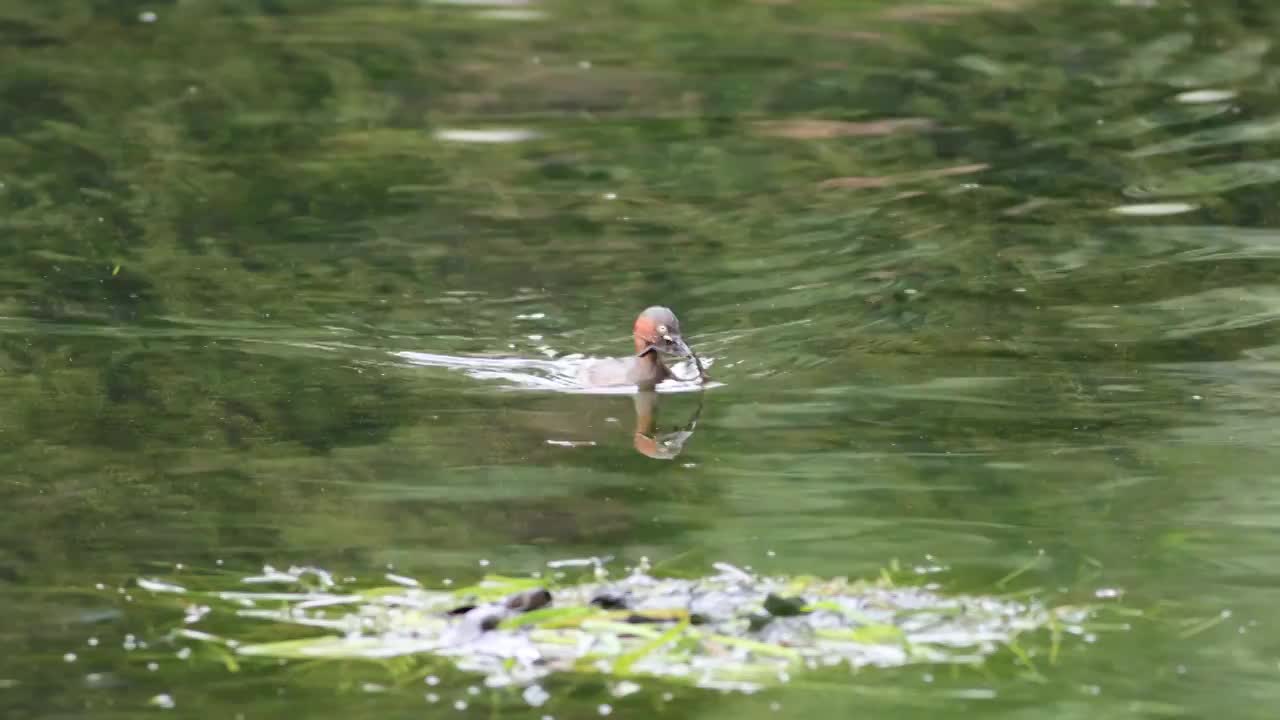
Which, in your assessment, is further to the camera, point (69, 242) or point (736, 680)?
point (69, 242)

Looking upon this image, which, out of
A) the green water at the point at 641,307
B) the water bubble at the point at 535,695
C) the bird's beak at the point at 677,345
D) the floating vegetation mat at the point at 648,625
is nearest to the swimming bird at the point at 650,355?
the bird's beak at the point at 677,345

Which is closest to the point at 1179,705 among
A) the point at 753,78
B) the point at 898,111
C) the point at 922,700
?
the point at 922,700

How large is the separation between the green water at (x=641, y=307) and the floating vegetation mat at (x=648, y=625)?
0.47 ft

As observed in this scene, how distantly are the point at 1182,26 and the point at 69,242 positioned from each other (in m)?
9.64

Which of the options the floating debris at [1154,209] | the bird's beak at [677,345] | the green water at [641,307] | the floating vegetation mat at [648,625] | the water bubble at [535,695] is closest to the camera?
the water bubble at [535,695]

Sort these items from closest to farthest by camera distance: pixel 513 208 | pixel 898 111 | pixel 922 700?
pixel 922 700, pixel 513 208, pixel 898 111

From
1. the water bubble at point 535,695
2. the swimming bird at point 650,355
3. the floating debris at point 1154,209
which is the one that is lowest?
the swimming bird at point 650,355

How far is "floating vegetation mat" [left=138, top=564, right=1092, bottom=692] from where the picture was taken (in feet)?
20.0

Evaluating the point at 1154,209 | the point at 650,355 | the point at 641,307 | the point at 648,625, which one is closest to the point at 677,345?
the point at 650,355

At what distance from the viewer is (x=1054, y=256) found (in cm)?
1226

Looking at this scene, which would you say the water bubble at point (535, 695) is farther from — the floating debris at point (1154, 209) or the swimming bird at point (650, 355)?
the floating debris at point (1154, 209)

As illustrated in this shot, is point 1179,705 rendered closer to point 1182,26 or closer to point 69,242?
point 69,242

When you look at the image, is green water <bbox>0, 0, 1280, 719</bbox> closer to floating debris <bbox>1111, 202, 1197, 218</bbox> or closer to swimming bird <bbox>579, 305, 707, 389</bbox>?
floating debris <bbox>1111, 202, 1197, 218</bbox>

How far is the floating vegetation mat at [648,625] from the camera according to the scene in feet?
20.0
